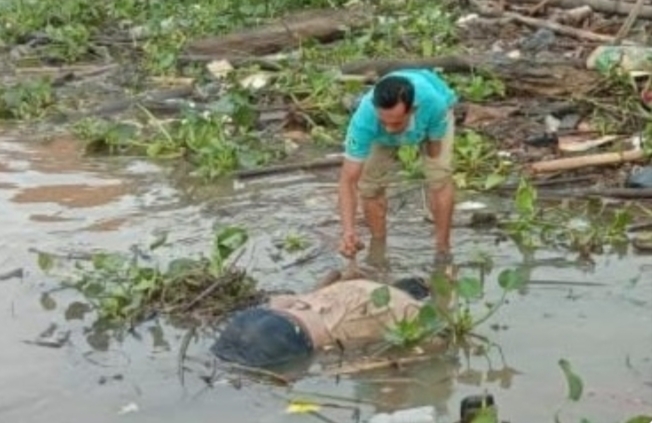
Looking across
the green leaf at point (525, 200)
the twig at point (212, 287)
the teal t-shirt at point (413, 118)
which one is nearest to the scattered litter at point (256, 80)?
the green leaf at point (525, 200)

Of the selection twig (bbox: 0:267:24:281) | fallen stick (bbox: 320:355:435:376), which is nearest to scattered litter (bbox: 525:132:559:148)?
twig (bbox: 0:267:24:281)

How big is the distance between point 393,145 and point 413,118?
1.33ft

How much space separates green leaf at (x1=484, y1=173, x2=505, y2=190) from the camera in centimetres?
844

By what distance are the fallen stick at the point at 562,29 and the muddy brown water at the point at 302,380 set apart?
3.40m

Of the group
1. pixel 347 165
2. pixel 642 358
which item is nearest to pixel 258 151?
pixel 347 165

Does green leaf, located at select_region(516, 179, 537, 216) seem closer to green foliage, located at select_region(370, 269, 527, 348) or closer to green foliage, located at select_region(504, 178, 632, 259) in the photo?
green foliage, located at select_region(504, 178, 632, 259)

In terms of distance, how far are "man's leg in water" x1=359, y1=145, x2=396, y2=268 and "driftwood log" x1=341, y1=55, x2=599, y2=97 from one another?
2.69 metres

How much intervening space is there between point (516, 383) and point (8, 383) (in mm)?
2018

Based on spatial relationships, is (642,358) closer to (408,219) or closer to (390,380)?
(390,380)

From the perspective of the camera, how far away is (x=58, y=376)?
6188 mm

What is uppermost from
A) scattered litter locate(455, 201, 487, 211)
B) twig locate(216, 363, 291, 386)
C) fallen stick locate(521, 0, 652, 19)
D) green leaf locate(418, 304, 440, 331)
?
fallen stick locate(521, 0, 652, 19)

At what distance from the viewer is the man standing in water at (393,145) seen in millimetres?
6742

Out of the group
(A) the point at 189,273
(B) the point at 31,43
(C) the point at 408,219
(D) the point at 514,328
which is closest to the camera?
(D) the point at 514,328

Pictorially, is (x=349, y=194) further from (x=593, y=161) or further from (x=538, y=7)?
(x=538, y=7)
